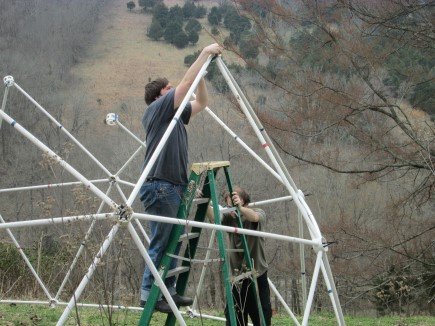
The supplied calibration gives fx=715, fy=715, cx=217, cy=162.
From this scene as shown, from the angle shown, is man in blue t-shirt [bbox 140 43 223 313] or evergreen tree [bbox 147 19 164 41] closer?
man in blue t-shirt [bbox 140 43 223 313]

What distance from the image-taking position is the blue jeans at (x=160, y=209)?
499 centimetres

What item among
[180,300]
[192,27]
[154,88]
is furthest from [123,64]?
[180,300]

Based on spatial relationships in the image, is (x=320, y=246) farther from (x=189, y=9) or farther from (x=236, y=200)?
(x=189, y=9)

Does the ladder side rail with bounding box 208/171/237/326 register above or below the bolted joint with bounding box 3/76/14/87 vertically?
below

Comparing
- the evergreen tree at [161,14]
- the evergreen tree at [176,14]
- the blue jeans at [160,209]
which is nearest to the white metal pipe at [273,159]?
the blue jeans at [160,209]

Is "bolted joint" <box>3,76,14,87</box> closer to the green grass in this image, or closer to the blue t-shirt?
the green grass

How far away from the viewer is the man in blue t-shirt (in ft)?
16.4

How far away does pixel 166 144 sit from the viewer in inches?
203

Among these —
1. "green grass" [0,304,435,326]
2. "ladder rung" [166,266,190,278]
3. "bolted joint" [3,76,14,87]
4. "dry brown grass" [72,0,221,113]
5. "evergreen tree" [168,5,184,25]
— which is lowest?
"dry brown grass" [72,0,221,113]

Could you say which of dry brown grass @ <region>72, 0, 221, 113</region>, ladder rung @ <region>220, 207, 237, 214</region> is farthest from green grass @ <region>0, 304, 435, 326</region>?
dry brown grass @ <region>72, 0, 221, 113</region>

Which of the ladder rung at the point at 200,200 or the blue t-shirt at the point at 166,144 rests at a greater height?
the blue t-shirt at the point at 166,144

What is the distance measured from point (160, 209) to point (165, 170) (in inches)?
11.1

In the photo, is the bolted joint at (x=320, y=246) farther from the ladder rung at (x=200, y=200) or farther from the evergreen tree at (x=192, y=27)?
the evergreen tree at (x=192, y=27)

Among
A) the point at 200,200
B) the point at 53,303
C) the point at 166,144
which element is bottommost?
the point at 53,303
